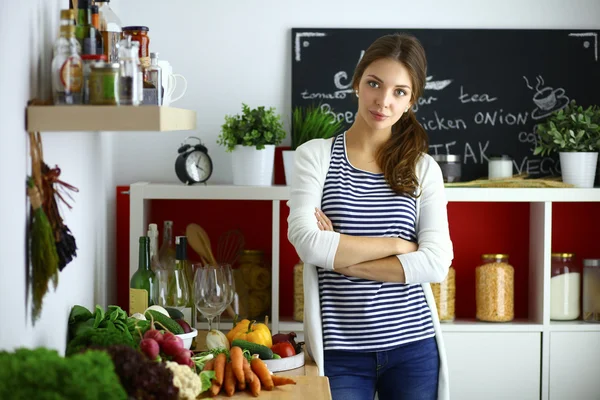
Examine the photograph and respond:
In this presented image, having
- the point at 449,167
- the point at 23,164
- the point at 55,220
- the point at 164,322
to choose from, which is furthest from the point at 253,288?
the point at 23,164

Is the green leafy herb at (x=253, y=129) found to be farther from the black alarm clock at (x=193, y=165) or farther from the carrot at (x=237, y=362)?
the carrot at (x=237, y=362)

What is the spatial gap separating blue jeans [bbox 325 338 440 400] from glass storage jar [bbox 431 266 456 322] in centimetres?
87

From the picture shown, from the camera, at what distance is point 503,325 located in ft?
10.2

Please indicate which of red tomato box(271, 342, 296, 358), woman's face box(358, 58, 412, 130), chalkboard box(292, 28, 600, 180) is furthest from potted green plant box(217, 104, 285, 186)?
red tomato box(271, 342, 296, 358)

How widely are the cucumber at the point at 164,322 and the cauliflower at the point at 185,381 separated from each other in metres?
0.41

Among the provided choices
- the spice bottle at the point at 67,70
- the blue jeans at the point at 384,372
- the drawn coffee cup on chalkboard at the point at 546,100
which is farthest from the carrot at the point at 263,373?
the drawn coffee cup on chalkboard at the point at 546,100

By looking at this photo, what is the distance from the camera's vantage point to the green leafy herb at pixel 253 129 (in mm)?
3061

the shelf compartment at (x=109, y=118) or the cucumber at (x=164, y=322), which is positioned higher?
the shelf compartment at (x=109, y=118)

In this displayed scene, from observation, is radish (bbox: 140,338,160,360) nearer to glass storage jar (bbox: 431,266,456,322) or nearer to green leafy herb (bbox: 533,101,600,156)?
glass storage jar (bbox: 431,266,456,322)

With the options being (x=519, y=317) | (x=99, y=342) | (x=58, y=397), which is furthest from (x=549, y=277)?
(x=58, y=397)

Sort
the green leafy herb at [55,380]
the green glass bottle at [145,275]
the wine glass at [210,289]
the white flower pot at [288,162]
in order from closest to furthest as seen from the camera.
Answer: the green leafy herb at [55,380] → the wine glass at [210,289] → the green glass bottle at [145,275] → the white flower pot at [288,162]

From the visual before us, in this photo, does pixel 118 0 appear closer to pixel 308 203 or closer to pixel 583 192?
pixel 308 203

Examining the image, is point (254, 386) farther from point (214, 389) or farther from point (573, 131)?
point (573, 131)

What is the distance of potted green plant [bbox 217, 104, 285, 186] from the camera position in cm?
306
